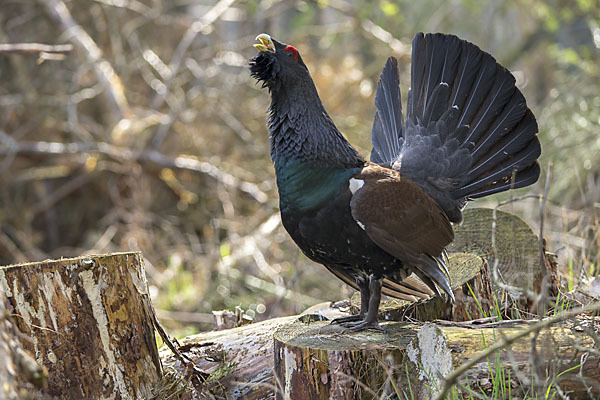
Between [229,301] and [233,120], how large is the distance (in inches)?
86.2

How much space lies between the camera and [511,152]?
10.1 feet

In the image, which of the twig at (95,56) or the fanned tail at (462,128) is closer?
the fanned tail at (462,128)

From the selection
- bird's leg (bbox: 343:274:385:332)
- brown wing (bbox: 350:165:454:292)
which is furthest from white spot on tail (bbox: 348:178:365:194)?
bird's leg (bbox: 343:274:385:332)

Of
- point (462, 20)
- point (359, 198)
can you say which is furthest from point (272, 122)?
point (462, 20)

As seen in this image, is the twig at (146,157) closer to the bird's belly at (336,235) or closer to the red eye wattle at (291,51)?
the red eye wattle at (291,51)

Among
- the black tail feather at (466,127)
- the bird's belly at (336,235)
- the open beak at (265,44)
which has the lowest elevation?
the bird's belly at (336,235)

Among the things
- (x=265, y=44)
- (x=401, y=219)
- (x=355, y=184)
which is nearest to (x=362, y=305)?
(x=401, y=219)

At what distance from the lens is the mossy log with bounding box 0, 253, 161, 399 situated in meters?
2.35

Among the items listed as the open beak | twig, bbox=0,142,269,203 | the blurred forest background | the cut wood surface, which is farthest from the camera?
twig, bbox=0,142,269,203

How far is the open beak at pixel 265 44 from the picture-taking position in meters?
2.67

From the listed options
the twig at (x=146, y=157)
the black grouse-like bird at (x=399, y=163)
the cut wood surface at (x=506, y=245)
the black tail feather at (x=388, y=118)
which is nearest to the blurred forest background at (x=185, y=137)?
the twig at (x=146, y=157)

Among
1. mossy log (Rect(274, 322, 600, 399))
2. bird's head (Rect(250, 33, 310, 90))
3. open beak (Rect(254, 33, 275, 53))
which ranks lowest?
mossy log (Rect(274, 322, 600, 399))

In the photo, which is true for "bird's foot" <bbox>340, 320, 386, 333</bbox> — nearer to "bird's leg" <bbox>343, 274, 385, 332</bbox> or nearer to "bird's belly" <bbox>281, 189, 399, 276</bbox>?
"bird's leg" <bbox>343, 274, 385, 332</bbox>

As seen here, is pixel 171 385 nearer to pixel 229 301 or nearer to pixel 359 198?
pixel 359 198
